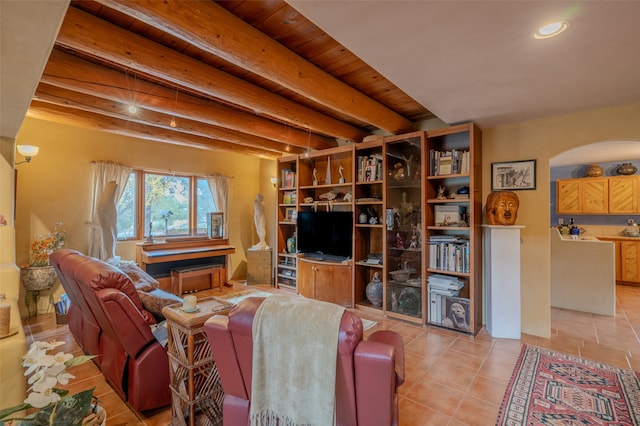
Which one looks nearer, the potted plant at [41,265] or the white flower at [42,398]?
the white flower at [42,398]

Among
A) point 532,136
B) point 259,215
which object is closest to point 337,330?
point 532,136

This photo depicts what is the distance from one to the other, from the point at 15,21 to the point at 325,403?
201 centimetres

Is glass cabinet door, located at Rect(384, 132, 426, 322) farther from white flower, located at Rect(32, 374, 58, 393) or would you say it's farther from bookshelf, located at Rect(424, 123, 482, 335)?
white flower, located at Rect(32, 374, 58, 393)

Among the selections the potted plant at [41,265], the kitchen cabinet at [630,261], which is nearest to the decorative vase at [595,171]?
the kitchen cabinet at [630,261]

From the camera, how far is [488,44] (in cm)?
186

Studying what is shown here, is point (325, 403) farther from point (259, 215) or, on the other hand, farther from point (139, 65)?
point (259, 215)

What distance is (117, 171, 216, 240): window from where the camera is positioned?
493 cm

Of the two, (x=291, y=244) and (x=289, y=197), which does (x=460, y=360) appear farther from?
(x=289, y=197)

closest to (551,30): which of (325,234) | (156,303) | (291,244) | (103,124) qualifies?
(156,303)

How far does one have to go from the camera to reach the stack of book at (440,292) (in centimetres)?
348

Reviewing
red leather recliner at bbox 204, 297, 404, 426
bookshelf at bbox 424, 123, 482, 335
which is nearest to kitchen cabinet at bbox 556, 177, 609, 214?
bookshelf at bbox 424, 123, 482, 335

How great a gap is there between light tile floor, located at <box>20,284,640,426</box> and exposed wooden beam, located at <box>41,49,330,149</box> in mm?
2624

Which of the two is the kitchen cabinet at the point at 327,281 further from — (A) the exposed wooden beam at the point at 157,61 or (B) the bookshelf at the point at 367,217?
(A) the exposed wooden beam at the point at 157,61

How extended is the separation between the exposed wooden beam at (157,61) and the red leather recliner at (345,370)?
6.81 ft
